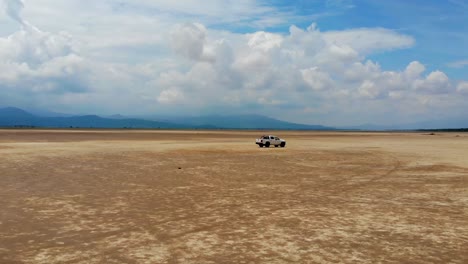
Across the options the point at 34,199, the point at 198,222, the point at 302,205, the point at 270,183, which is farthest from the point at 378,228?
the point at 34,199

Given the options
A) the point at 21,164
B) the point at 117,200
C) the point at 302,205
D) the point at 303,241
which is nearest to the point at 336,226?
the point at 303,241

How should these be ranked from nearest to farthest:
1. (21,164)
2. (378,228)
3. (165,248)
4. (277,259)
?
(277,259), (165,248), (378,228), (21,164)

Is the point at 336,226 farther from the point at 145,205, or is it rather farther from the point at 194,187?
the point at 194,187

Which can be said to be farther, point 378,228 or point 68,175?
point 68,175

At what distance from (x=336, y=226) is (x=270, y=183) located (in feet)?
31.1

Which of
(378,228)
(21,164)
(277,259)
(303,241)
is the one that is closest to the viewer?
(277,259)

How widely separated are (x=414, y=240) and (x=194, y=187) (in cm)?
1155

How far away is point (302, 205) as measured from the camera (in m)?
15.9

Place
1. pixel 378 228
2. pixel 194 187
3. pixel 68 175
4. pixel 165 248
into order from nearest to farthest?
pixel 165 248
pixel 378 228
pixel 194 187
pixel 68 175

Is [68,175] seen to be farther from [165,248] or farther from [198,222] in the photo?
[165,248]

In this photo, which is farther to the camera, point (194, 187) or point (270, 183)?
point (270, 183)

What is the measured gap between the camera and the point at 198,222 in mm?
13039

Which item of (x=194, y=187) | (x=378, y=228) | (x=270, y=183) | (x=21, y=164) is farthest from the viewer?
(x=21, y=164)

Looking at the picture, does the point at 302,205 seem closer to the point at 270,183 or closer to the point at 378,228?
the point at 378,228
